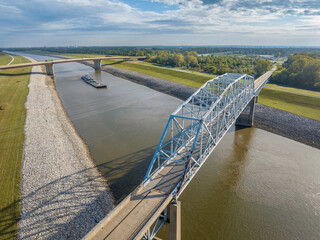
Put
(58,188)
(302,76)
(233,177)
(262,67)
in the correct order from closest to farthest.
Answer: (58,188)
(233,177)
(302,76)
(262,67)

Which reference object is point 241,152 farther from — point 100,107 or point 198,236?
point 100,107

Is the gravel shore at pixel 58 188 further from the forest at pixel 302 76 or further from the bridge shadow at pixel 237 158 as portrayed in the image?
the forest at pixel 302 76

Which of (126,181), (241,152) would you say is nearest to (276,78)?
(241,152)

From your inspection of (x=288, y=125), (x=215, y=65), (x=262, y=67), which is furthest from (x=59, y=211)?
(x=215, y=65)

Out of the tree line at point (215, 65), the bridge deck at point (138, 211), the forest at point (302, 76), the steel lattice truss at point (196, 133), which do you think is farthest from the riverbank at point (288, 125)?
the tree line at point (215, 65)

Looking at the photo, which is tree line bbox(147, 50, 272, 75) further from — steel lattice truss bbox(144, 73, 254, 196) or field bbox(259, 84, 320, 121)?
steel lattice truss bbox(144, 73, 254, 196)

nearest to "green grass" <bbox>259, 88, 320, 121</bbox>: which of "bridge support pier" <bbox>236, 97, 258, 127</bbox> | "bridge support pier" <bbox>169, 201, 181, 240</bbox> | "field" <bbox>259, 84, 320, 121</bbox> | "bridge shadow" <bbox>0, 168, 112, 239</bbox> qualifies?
"field" <bbox>259, 84, 320, 121</bbox>

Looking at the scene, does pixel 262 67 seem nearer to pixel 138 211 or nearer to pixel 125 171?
pixel 125 171
